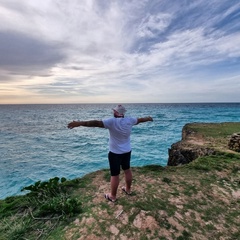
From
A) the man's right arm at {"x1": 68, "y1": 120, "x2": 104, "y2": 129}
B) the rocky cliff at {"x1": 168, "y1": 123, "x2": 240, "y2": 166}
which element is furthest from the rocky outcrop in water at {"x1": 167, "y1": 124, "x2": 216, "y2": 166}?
the man's right arm at {"x1": 68, "y1": 120, "x2": 104, "y2": 129}

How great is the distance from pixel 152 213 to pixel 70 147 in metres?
17.2

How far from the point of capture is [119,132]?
162 inches

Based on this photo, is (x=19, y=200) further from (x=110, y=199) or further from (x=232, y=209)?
(x=232, y=209)

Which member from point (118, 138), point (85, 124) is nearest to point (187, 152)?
point (118, 138)

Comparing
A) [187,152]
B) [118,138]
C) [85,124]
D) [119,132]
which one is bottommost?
[187,152]

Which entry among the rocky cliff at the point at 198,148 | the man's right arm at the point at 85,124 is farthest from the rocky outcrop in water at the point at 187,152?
the man's right arm at the point at 85,124

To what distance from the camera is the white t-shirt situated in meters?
4.04

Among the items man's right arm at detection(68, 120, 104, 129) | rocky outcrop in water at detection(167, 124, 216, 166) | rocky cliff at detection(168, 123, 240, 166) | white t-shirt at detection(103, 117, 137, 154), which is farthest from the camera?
rocky outcrop in water at detection(167, 124, 216, 166)

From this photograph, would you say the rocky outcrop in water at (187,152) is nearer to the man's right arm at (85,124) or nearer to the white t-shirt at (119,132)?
the white t-shirt at (119,132)

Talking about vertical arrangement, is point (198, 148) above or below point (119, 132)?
below

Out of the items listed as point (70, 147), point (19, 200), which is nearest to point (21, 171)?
point (70, 147)

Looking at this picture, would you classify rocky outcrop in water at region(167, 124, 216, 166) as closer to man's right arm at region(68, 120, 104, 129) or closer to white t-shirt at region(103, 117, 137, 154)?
white t-shirt at region(103, 117, 137, 154)

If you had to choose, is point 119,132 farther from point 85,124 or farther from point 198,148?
point 198,148

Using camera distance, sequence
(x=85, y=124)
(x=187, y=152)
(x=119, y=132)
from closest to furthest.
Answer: (x=85, y=124) → (x=119, y=132) → (x=187, y=152)
